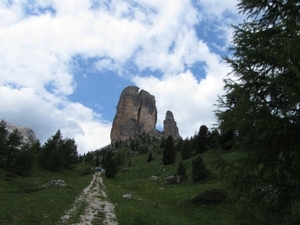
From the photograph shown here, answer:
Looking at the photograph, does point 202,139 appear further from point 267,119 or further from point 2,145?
point 267,119

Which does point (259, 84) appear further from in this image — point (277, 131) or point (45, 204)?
point (45, 204)

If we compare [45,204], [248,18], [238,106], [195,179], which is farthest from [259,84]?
[195,179]

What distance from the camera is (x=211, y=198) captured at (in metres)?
21.1

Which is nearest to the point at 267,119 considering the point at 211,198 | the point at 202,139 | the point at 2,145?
the point at 211,198

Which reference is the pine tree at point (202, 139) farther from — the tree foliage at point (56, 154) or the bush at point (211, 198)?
the bush at point (211, 198)

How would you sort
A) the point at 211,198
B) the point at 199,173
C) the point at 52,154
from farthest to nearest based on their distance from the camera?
the point at 52,154 < the point at 199,173 < the point at 211,198

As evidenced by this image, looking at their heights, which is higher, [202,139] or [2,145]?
[202,139]

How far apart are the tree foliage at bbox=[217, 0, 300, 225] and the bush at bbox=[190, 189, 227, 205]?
1231 centimetres

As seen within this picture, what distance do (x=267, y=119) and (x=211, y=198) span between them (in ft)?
49.6

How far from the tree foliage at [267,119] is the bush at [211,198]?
1231 cm

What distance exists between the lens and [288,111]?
24.7 ft

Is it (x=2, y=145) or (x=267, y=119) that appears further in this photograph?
(x=2, y=145)

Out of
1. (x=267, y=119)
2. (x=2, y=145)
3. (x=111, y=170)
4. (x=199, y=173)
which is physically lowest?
(x=267, y=119)

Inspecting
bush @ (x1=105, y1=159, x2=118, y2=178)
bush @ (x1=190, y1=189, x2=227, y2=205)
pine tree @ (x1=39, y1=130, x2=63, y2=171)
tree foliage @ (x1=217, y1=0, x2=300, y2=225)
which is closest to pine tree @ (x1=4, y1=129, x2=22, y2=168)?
pine tree @ (x1=39, y1=130, x2=63, y2=171)
